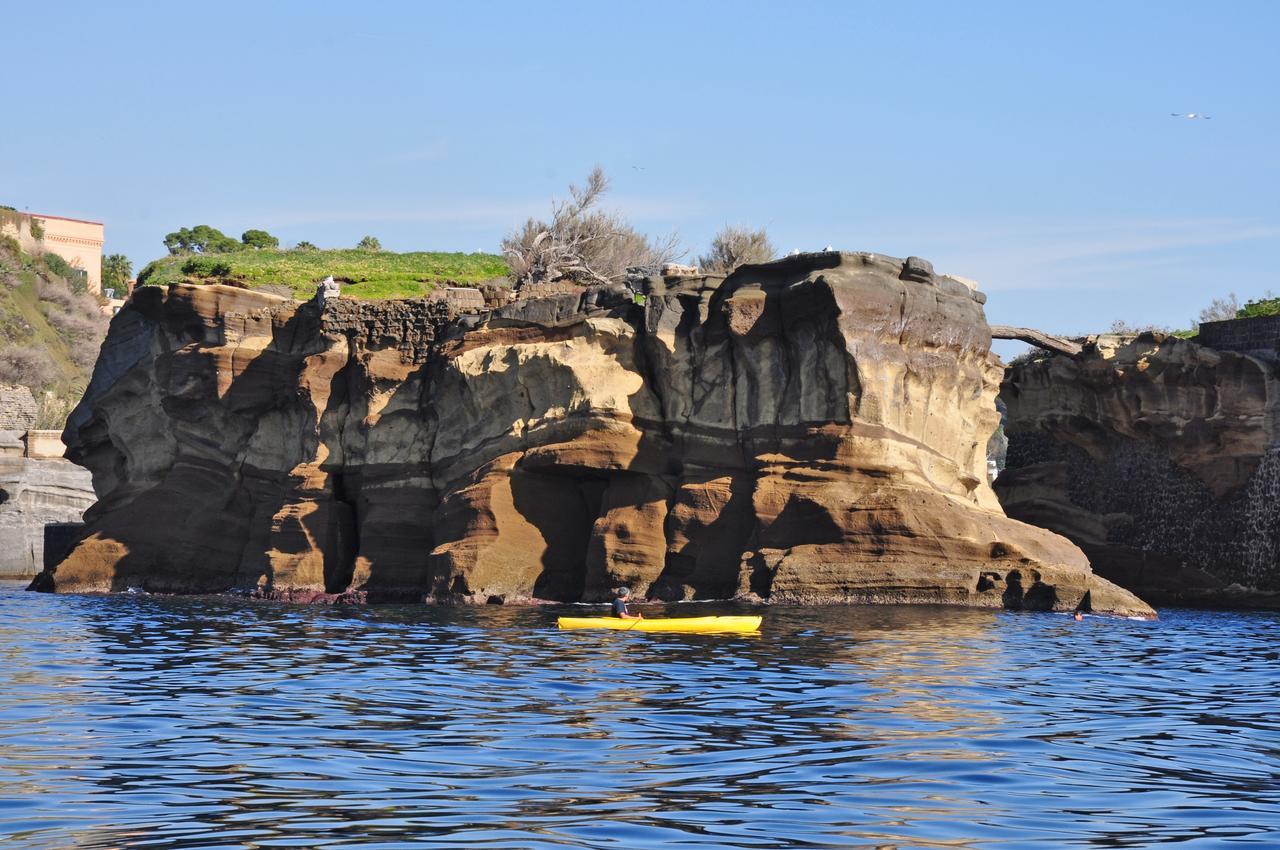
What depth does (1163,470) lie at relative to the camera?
46.0 metres

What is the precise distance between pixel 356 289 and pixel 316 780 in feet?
117

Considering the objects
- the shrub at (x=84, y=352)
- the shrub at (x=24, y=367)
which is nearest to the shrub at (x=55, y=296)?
the shrub at (x=84, y=352)

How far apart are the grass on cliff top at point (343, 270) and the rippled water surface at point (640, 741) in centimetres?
2278

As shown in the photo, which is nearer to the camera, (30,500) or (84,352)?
(30,500)

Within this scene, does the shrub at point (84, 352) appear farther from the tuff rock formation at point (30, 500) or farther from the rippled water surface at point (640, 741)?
the rippled water surface at point (640, 741)

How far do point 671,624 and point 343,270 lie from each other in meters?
30.7

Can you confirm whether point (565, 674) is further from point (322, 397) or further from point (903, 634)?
point (322, 397)

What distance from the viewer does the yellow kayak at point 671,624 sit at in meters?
27.6

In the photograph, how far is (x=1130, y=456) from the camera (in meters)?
47.0

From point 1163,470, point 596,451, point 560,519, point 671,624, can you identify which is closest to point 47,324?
point 560,519

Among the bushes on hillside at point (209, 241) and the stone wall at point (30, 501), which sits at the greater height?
the bushes on hillside at point (209, 241)

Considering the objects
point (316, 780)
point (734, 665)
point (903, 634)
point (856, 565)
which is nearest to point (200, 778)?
point (316, 780)

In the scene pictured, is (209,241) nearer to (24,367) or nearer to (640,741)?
(24,367)

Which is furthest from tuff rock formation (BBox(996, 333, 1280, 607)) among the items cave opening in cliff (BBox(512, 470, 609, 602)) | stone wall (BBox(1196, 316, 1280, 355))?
cave opening in cliff (BBox(512, 470, 609, 602))
